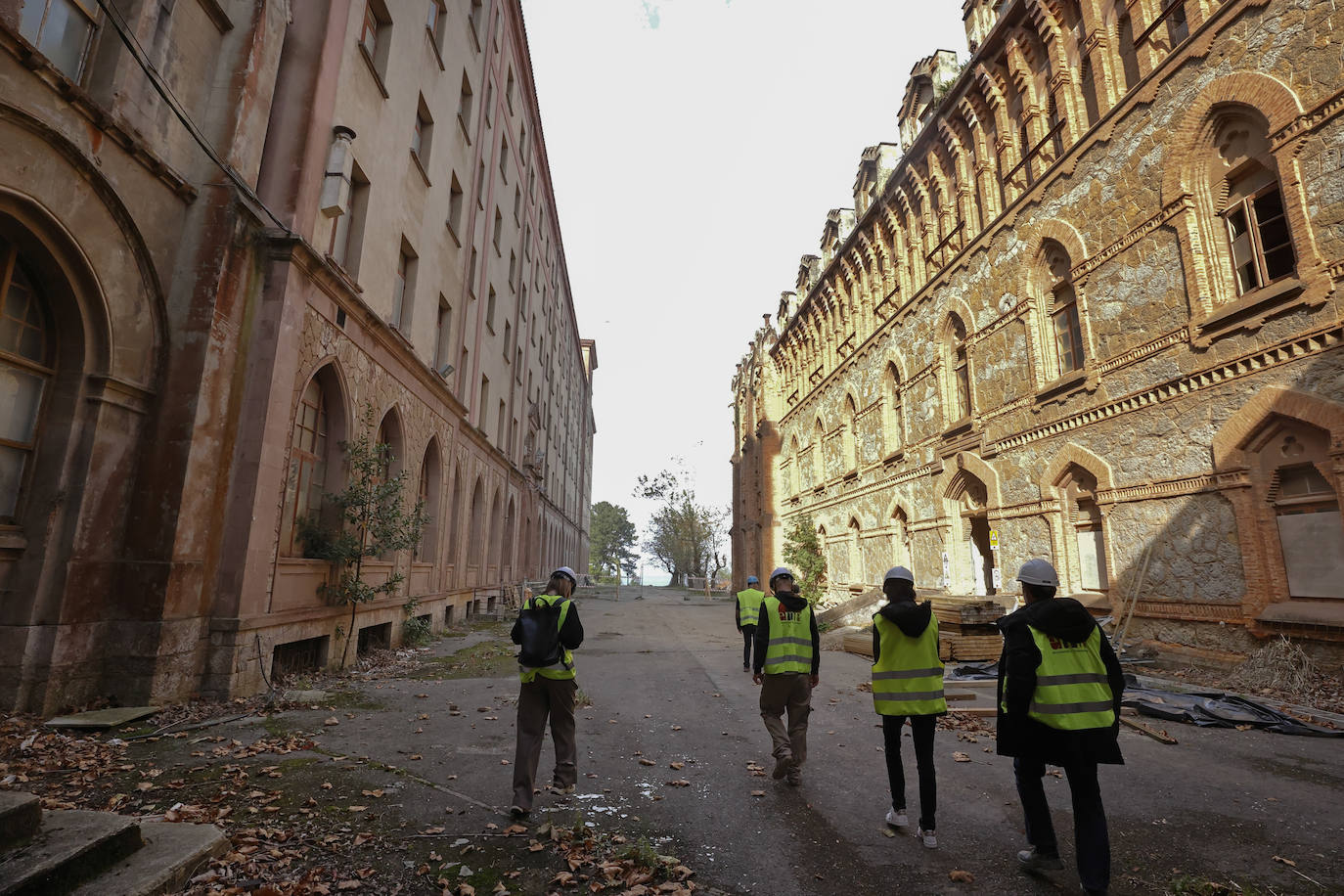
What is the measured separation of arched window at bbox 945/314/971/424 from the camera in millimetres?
17453

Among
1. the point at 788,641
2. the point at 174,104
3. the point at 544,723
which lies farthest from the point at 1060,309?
the point at 174,104

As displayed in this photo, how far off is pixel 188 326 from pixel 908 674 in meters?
A: 8.92

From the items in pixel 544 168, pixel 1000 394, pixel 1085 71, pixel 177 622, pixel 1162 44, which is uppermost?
pixel 544 168

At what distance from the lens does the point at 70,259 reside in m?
6.86

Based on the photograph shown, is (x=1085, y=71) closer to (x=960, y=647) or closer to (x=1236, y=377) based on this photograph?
Answer: (x=1236, y=377)

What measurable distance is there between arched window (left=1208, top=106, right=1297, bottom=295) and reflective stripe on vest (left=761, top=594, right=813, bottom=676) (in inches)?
376

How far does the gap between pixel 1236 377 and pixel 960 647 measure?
6.13 metres

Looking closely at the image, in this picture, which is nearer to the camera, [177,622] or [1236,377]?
[177,622]

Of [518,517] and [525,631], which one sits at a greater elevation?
[518,517]

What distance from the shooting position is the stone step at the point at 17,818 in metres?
3.24

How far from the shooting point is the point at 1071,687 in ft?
12.3

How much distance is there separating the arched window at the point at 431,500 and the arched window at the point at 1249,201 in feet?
53.3

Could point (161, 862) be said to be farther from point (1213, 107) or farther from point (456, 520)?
point (456, 520)

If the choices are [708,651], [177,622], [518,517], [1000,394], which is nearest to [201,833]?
[177,622]
